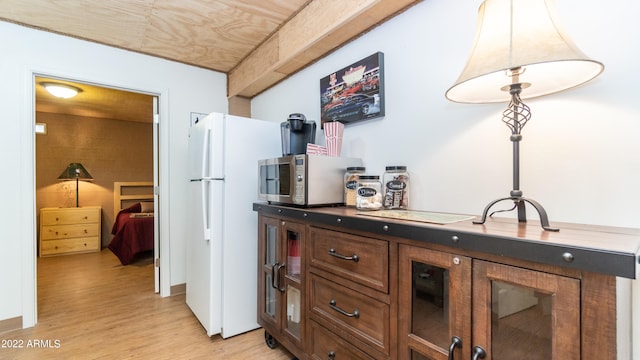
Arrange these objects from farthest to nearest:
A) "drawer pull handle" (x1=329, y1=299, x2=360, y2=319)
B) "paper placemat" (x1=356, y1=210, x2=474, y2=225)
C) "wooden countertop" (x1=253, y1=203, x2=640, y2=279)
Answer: "drawer pull handle" (x1=329, y1=299, x2=360, y2=319) → "paper placemat" (x1=356, y1=210, x2=474, y2=225) → "wooden countertop" (x1=253, y1=203, x2=640, y2=279)

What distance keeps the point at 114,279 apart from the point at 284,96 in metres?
2.94

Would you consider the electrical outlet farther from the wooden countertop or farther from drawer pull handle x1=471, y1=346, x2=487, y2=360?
drawer pull handle x1=471, y1=346, x2=487, y2=360

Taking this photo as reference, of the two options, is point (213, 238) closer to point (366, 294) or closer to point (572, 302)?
point (366, 294)

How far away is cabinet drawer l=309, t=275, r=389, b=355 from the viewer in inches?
45.3

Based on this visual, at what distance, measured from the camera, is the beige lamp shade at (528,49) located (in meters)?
0.83

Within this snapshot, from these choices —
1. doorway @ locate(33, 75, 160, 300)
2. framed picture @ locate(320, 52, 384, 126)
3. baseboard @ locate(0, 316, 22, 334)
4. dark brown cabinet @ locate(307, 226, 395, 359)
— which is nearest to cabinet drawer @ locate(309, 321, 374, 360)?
dark brown cabinet @ locate(307, 226, 395, 359)

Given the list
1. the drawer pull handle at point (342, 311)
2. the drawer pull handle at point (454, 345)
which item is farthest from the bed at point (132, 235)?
the drawer pull handle at point (454, 345)

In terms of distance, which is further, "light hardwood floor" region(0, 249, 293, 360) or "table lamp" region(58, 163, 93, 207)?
"table lamp" region(58, 163, 93, 207)

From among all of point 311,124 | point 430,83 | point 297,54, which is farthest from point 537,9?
point 297,54

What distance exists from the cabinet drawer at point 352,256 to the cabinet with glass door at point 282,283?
0.16 m

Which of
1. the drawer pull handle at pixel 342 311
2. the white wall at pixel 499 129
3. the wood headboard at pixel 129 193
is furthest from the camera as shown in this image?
the wood headboard at pixel 129 193

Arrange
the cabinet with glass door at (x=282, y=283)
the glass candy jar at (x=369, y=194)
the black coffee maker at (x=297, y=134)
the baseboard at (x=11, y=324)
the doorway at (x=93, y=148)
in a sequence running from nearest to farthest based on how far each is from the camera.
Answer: the glass candy jar at (x=369, y=194)
the cabinet with glass door at (x=282, y=283)
the black coffee maker at (x=297, y=134)
the baseboard at (x=11, y=324)
the doorway at (x=93, y=148)

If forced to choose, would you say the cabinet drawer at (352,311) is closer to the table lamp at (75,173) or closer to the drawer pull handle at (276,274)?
the drawer pull handle at (276,274)

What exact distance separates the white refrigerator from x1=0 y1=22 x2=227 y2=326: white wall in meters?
0.86
